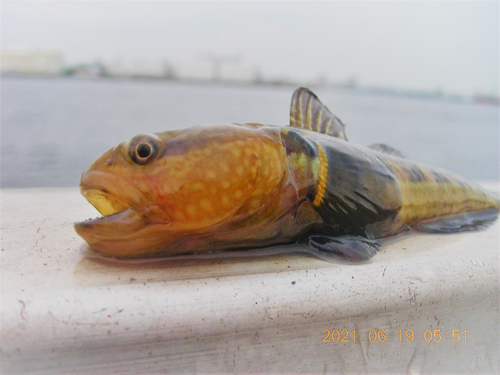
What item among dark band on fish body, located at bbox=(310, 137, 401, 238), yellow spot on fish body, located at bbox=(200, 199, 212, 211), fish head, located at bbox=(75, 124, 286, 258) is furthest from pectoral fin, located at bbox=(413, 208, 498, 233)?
yellow spot on fish body, located at bbox=(200, 199, 212, 211)

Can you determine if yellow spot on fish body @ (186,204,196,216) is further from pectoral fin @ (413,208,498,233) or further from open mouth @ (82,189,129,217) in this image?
pectoral fin @ (413,208,498,233)

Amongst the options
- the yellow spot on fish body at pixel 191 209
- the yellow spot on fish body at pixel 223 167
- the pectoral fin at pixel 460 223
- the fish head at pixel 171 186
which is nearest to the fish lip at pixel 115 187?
the fish head at pixel 171 186

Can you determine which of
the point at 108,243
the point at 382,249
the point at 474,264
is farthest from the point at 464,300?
the point at 108,243

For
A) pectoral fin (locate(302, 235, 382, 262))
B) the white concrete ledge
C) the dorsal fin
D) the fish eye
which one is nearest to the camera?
the white concrete ledge

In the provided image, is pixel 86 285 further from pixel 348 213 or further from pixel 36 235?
pixel 348 213

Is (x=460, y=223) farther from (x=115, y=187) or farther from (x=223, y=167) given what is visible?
(x=115, y=187)
